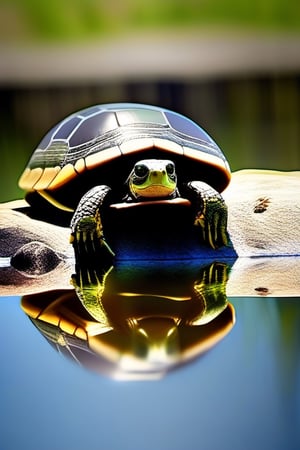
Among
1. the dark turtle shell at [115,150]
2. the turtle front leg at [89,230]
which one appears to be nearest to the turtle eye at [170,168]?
the dark turtle shell at [115,150]

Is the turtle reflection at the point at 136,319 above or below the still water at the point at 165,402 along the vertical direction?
below

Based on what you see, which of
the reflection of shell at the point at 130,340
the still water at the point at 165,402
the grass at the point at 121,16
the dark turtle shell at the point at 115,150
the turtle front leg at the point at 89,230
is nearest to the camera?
the still water at the point at 165,402

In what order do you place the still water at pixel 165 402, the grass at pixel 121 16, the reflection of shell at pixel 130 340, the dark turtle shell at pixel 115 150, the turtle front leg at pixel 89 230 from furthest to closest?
1. the grass at pixel 121 16
2. the dark turtle shell at pixel 115 150
3. the turtle front leg at pixel 89 230
4. the reflection of shell at pixel 130 340
5. the still water at pixel 165 402

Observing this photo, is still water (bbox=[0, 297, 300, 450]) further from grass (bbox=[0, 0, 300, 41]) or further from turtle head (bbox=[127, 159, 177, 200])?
grass (bbox=[0, 0, 300, 41])

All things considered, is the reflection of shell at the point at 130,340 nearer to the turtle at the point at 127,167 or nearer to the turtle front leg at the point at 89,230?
the turtle front leg at the point at 89,230

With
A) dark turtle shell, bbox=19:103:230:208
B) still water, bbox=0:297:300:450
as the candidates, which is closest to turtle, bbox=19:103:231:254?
dark turtle shell, bbox=19:103:230:208

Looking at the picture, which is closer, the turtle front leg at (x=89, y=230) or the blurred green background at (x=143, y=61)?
the turtle front leg at (x=89, y=230)

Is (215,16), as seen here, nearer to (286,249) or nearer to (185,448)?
(286,249)
